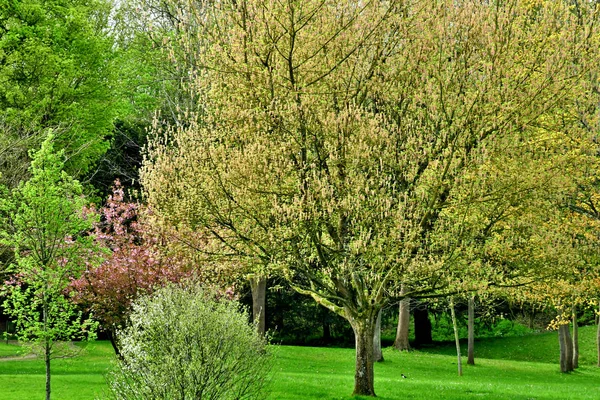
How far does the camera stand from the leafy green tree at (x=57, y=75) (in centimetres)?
2542

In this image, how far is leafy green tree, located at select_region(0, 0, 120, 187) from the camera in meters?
25.4

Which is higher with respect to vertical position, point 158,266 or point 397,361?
point 158,266

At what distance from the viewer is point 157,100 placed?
1510 inches

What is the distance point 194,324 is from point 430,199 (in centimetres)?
681

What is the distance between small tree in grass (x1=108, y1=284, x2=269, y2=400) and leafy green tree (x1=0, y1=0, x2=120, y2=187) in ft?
39.9

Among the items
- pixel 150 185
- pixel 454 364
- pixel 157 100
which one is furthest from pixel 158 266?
pixel 157 100

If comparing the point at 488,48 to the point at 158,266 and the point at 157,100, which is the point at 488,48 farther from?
the point at 157,100

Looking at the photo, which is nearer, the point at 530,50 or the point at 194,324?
the point at 194,324

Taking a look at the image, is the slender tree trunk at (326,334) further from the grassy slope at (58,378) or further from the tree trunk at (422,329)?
the grassy slope at (58,378)

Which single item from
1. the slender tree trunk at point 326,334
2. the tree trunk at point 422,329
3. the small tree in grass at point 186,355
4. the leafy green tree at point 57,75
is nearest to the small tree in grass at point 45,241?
the small tree in grass at point 186,355

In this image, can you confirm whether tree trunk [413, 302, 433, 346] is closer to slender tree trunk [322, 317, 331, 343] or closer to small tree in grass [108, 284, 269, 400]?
slender tree trunk [322, 317, 331, 343]

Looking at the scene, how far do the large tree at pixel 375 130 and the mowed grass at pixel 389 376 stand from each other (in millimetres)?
3210

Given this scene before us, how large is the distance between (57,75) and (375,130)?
18.5m

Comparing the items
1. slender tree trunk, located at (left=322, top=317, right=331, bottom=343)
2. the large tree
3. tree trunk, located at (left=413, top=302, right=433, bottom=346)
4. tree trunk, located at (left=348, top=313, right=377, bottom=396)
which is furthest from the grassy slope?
tree trunk, located at (left=413, top=302, right=433, bottom=346)
